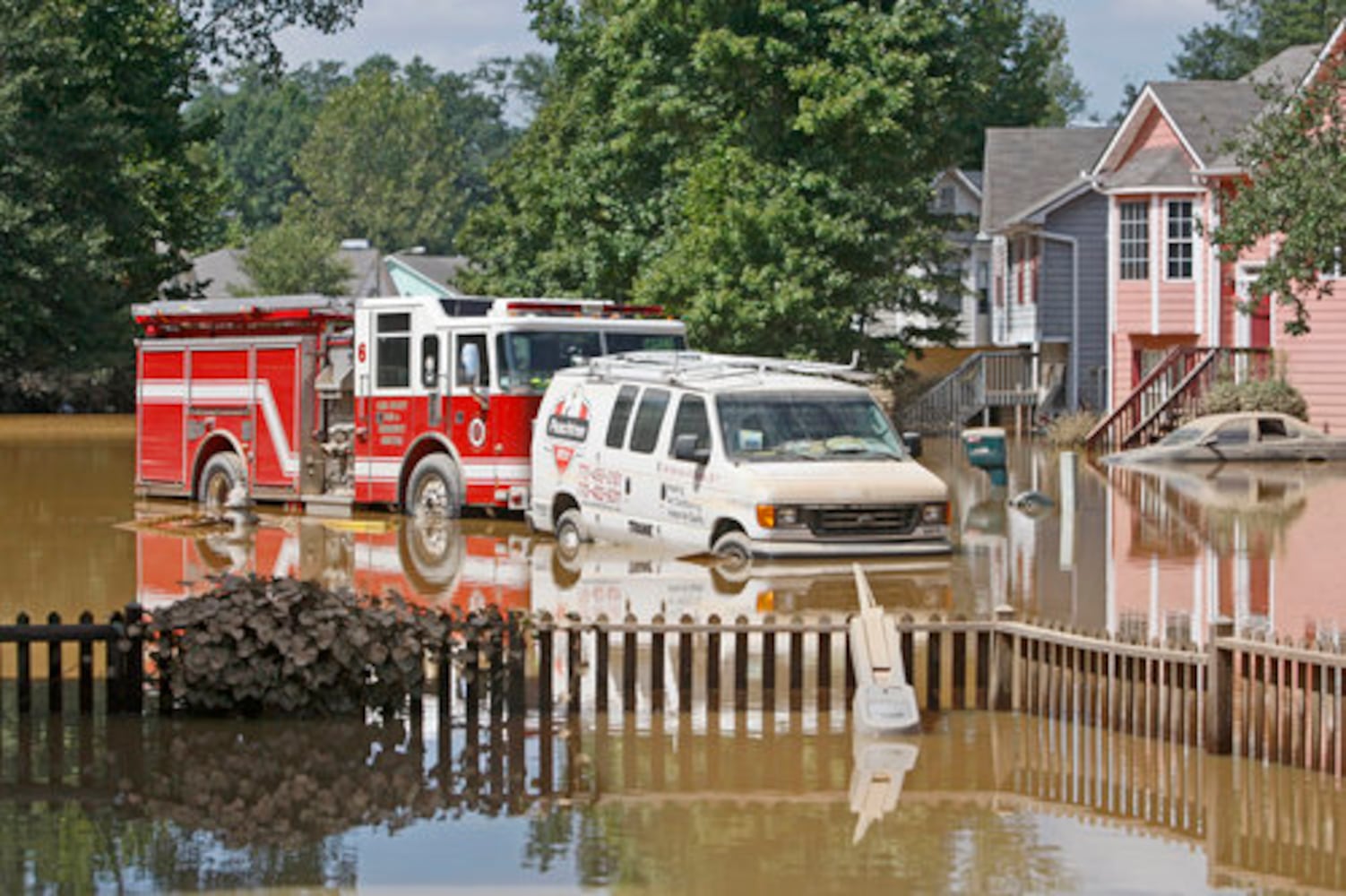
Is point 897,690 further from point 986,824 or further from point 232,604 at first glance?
point 232,604

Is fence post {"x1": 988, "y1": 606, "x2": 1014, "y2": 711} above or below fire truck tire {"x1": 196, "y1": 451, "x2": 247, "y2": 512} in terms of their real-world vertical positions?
below

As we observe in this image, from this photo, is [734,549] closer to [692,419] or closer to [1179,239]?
[692,419]

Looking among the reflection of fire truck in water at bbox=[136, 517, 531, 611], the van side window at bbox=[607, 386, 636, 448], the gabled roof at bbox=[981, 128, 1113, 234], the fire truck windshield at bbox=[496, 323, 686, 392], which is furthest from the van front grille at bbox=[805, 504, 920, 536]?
the gabled roof at bbox=[981, 128, 1113, 234]

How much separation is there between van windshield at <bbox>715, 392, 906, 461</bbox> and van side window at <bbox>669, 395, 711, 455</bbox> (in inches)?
7.7

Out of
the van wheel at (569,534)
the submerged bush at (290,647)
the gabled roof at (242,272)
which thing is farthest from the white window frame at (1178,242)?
the gabled roof at (242,272)

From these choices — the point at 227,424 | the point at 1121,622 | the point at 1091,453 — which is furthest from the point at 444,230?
the point at 1121,622

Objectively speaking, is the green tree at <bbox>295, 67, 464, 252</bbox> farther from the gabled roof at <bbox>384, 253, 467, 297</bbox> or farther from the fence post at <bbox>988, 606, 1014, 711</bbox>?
the fence post at <bbox>988, 606, 1014, 711</bbox>

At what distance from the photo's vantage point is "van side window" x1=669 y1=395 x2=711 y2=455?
2152 cm

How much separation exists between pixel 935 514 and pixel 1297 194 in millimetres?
14751

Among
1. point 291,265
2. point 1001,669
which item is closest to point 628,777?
point 1001,669

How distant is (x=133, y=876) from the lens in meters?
10.3

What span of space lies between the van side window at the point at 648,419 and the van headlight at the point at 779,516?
6.48ft

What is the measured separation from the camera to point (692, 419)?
21766mm

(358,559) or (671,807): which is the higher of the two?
(358,559)
